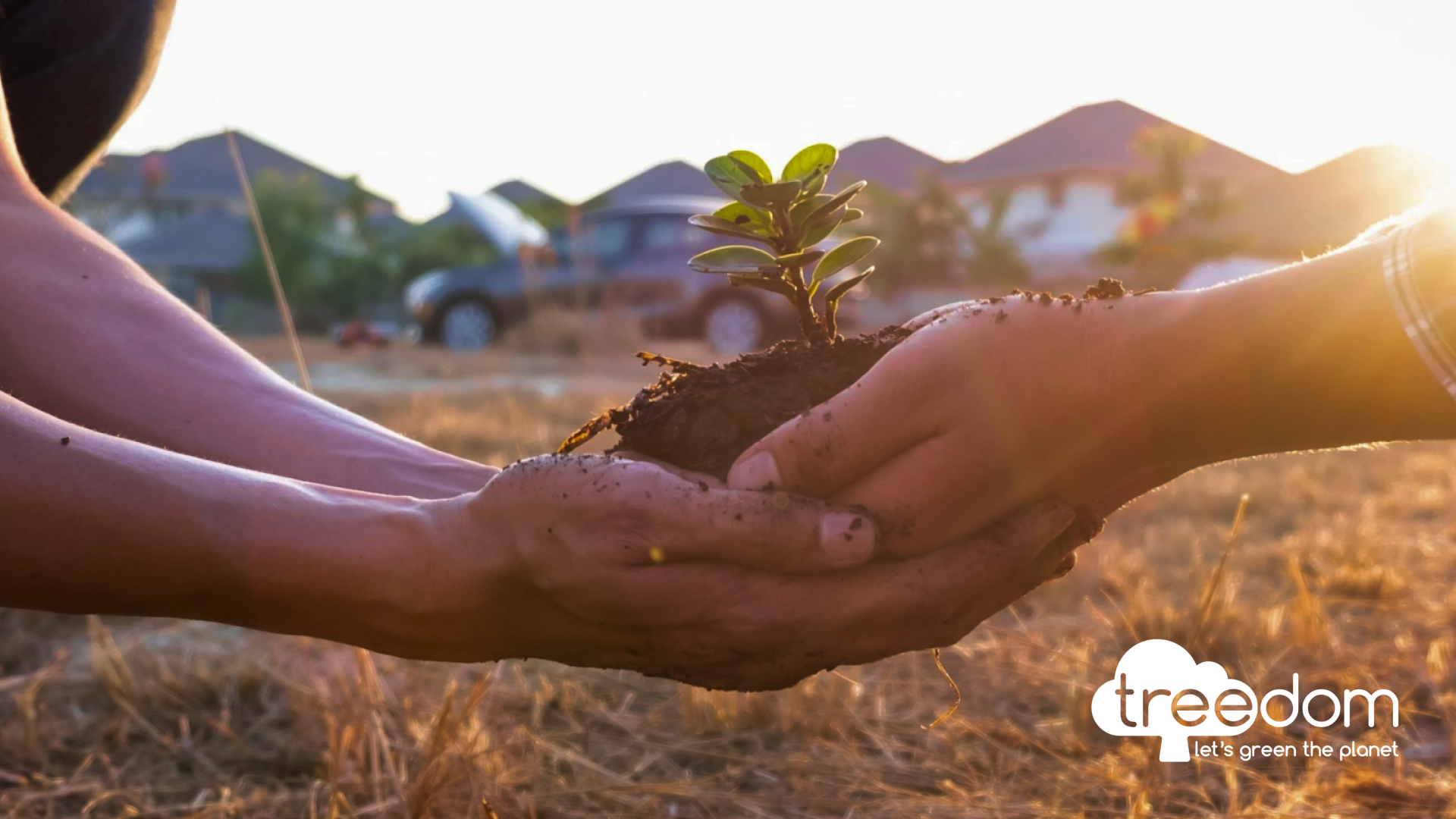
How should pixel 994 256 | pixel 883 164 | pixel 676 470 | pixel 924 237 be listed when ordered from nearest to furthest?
pixel 676 470, pixel 883 164, pixel 924 237, pixel 994 256

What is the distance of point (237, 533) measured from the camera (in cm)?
95

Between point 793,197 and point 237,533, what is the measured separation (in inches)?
27.3

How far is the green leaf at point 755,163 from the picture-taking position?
1.24m

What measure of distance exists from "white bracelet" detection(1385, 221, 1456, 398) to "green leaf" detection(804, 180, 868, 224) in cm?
50

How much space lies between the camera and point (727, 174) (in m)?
1.24

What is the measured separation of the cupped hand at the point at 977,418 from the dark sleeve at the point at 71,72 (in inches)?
49.3

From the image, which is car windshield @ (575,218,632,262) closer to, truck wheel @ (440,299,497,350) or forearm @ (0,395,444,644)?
truck wheel @ (440,299,497,350)

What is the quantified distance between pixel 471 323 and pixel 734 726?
374 inches

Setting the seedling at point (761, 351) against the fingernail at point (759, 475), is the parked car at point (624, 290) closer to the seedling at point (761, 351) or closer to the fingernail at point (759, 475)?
the seedling at point (761, 351)

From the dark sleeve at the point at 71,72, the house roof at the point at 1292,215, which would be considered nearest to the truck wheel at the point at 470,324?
the dark sleeve at the point at 71,72

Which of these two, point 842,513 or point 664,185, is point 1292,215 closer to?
point 664,185

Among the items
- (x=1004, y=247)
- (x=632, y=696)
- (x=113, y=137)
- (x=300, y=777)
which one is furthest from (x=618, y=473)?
(x=1004, y=247)

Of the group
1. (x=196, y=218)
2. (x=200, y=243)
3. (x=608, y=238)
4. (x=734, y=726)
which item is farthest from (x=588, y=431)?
(x=196, y=218)

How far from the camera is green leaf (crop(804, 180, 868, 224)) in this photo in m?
1.15
